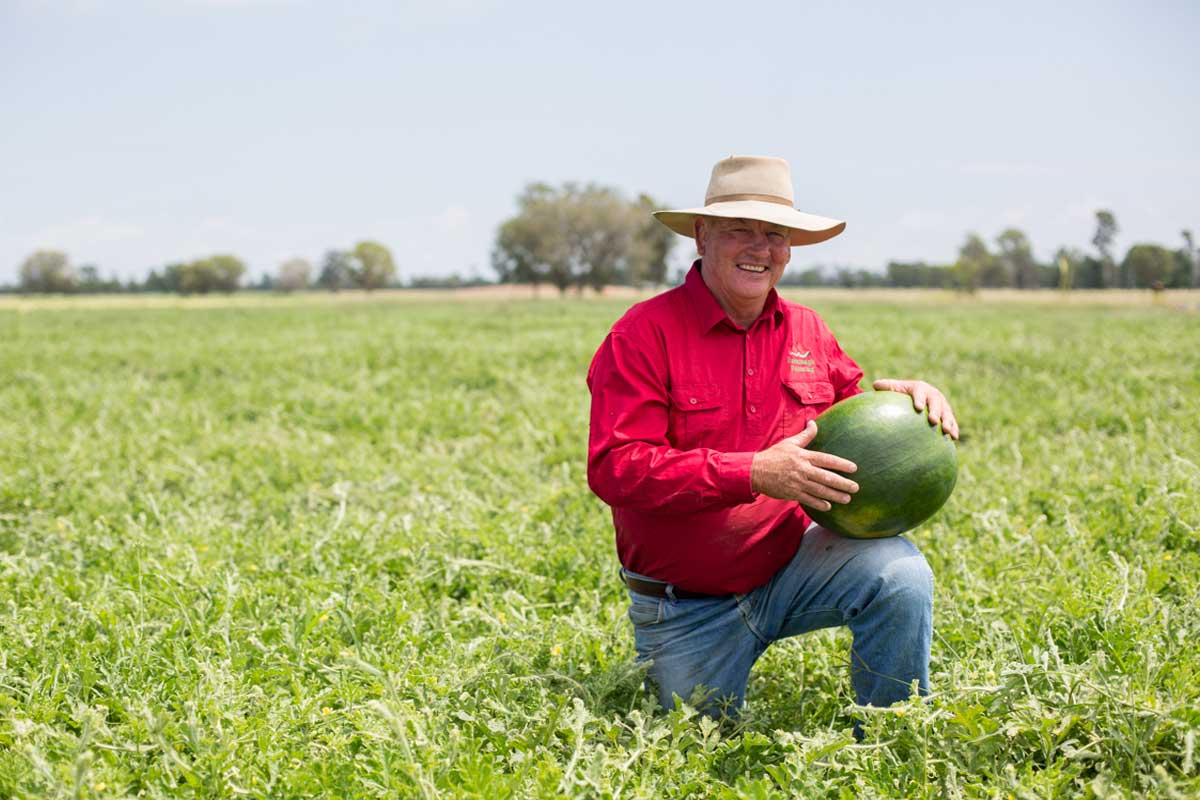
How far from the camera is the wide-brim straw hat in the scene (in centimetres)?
353

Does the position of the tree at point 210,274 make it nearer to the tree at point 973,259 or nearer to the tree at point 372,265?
the tree at point 372,265

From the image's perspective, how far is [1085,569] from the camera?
4.54 meters

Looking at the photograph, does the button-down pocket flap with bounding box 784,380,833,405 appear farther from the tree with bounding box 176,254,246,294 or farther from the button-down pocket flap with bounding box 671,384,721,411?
the tree with bounding box 176,254,246,294

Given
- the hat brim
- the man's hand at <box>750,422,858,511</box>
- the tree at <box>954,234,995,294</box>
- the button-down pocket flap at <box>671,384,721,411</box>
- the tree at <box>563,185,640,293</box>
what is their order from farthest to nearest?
1. the tree at <box>954,234,995,294</box>
2. the tree at <box>563,185,640,293</box>
3. the button-down pocket flap at <box>671,384,721,411</box>
4. the hat brim
5. the man's hand at <box>750,422,858,511</box>

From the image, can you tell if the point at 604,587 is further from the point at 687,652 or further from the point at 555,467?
the point at 555,467

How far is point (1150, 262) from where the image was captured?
29.5 metres

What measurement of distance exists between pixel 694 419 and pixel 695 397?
0.28 ft

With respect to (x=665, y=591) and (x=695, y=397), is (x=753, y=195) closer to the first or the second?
(x=695, y=397)

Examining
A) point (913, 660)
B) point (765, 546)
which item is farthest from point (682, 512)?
point (913, 660)

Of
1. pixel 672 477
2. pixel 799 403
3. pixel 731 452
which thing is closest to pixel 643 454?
pixel 672 477

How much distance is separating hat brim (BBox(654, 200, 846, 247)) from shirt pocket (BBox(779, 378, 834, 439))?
61 cm

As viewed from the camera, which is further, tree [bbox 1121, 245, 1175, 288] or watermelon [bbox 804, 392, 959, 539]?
tree [bbox 1121, 245, 1175, 288]

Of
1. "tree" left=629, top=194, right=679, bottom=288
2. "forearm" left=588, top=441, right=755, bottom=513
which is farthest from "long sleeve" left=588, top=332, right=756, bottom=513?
"tree" left=629, top=194, right=679, bottom=288

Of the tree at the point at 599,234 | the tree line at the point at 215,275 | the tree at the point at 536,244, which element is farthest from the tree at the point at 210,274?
the tree at the point at 599,234
